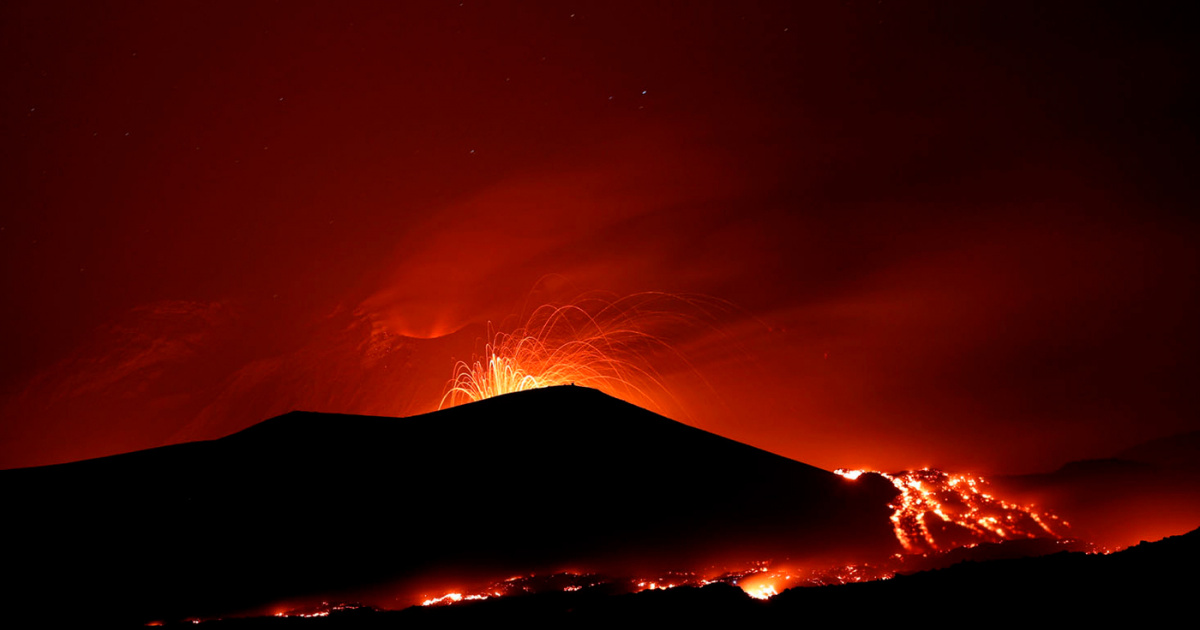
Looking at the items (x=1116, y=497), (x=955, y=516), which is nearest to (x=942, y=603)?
(x=955, y=516)

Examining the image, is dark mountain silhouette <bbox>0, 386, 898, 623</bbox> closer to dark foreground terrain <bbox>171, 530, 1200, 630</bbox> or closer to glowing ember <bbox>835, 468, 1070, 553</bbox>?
glowing ember <bbox>835, 468, 1070, 553</bbox>

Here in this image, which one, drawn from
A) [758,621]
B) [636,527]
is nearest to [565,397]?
[636,527]

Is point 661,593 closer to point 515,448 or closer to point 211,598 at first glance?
point 211,598

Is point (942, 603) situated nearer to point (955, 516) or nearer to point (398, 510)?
point (955, 516)

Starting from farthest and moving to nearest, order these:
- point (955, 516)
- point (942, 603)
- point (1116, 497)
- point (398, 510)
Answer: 1. point (1116, 497)
2. point (955, 516)
3. point (398, 510)
4. point (942, 603)

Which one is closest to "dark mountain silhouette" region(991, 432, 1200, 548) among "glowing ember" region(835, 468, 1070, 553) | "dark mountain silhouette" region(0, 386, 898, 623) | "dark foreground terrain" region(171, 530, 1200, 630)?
"glowing ember" region(835, 468, 1070, 553)
